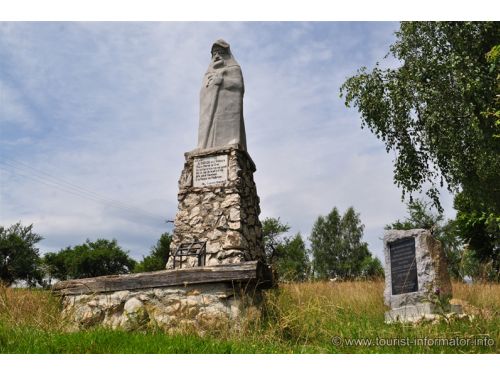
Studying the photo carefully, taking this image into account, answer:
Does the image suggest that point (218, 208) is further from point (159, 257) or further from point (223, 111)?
point (159, 257)

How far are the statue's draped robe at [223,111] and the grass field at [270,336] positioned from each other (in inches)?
169

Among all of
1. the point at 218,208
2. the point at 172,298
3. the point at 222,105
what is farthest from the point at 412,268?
the point at 172,298

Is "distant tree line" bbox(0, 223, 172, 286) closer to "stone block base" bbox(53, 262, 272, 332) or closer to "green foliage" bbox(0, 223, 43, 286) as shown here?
"green foliage" bbox(0, 223, 43, 286)

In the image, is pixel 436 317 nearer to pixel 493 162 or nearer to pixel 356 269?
pixel 493 162

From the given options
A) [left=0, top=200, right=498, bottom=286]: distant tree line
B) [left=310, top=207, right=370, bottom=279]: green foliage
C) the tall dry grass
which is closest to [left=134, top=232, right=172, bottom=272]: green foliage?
[left=0, top=200, right=498, bottom=286]: distant tree line

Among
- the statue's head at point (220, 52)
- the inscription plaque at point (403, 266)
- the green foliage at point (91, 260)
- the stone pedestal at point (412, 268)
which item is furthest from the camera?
the green foliage at point (91, 260)

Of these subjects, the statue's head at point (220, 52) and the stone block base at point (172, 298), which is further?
the statue's head at point (220, 52)

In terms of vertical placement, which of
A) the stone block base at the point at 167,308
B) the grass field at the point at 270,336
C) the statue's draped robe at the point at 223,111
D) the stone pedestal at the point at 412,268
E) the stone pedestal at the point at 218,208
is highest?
the statue's draped robe at the point at 223,111

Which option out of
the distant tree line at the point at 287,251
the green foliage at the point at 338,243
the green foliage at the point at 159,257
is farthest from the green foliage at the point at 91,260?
the green foliage at the point at 338,243

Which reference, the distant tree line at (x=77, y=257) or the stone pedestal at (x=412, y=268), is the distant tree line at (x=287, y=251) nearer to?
the distant tree line at (x=77, y=257)

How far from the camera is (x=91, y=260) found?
32500mm

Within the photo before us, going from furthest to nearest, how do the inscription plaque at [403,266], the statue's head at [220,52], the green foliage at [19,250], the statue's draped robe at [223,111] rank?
the green foliage at [19,250]
the statue's head at [220,52]
the statue's draped robe at [223,111]
the inscription plaque at [403,266]

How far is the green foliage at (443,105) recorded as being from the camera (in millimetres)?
12141

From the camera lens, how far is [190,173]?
9.39 meters
